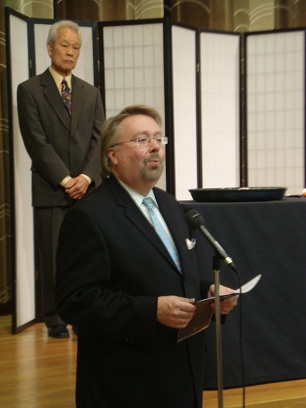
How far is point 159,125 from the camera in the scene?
1.90 m

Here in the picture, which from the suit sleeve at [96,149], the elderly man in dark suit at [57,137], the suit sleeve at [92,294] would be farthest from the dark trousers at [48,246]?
the suit sleeve at [92,294]

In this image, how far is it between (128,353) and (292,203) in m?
1.20

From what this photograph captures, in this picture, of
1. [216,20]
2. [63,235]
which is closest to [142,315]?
[63,235]

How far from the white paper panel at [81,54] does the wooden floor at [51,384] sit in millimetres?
1554

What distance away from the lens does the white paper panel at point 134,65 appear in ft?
12.6

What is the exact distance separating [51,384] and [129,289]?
1.22 meters

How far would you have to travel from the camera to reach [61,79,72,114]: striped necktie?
3.53m

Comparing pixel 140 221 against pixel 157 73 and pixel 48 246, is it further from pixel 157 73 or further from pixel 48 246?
pixel 157 73

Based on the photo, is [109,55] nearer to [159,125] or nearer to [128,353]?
[159,125]

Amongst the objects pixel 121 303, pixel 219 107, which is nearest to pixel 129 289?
pixel 121 303

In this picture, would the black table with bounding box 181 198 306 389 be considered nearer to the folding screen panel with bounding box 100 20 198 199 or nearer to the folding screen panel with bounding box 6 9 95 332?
the folding screen panel with bounding box 100 20 198 199

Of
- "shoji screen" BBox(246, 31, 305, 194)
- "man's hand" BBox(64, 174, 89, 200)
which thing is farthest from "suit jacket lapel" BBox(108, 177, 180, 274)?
"shoji screen" BBox(246, 31, 305, 194)

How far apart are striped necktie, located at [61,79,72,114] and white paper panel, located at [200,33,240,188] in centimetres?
96

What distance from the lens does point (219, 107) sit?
4180mm
